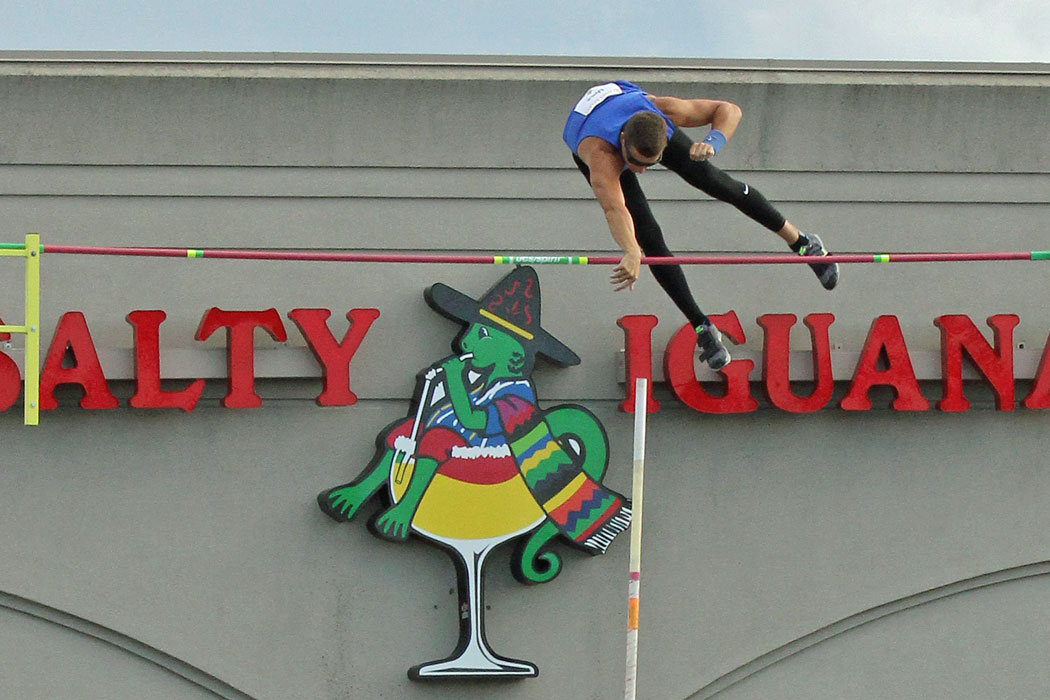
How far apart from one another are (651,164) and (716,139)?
15.5 inches

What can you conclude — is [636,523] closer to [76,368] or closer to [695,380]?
[695,380]

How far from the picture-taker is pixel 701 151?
8109mm

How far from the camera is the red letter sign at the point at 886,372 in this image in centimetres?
954

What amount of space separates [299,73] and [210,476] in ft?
8.47

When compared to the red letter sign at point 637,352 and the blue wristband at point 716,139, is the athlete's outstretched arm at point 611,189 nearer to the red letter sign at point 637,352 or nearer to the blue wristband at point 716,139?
the blue wristband at point 716,139

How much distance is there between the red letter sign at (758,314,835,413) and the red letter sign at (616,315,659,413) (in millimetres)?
479

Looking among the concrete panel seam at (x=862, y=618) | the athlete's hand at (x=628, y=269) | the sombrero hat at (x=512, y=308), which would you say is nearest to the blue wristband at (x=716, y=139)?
the athlete's hand at (x=628, y=269)

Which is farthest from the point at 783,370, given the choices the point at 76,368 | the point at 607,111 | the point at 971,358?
the point at 76,368

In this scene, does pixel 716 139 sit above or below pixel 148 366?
above

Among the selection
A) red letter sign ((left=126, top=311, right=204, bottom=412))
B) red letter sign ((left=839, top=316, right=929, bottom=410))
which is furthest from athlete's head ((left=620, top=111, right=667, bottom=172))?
red letter sign ((left=126, top=311, right=204, bottom=412))

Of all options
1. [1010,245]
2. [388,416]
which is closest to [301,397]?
[388,416]

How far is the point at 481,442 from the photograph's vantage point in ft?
30.7

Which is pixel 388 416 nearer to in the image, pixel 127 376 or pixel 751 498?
pixel 127 376

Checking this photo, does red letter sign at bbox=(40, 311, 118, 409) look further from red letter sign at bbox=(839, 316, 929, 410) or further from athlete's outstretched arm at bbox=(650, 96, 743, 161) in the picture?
red letter sign at bbox=(839, 316, 929, 410)
